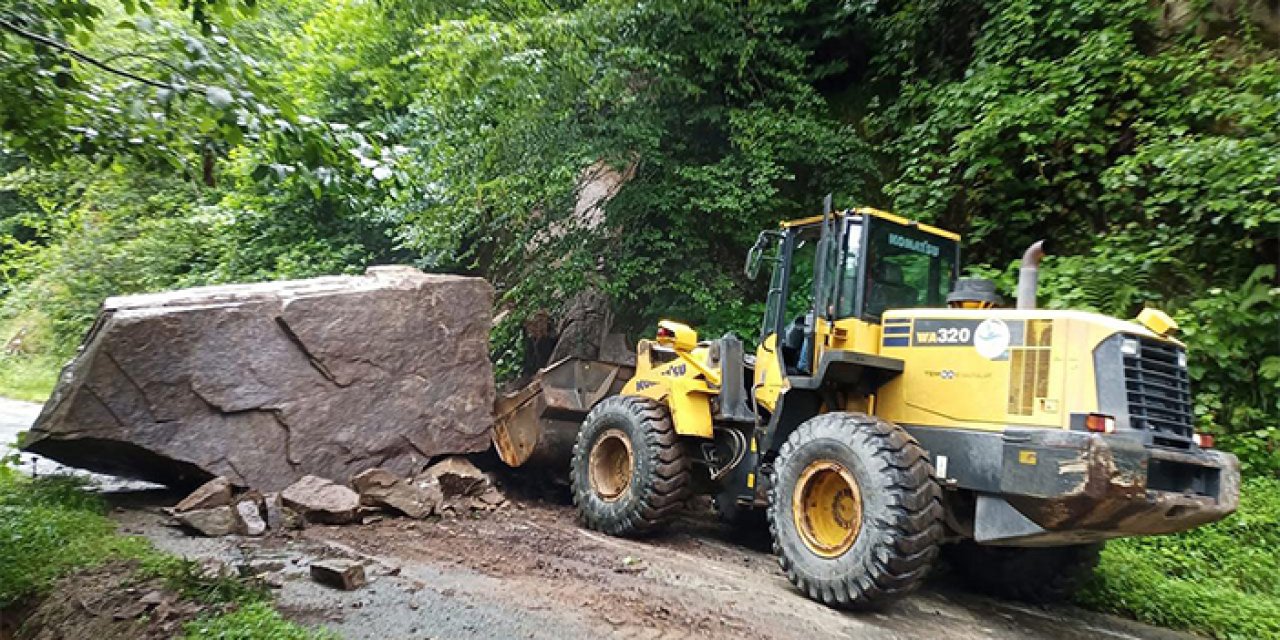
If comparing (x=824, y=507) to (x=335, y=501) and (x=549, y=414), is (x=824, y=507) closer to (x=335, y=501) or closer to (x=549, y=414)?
(x=549, y=414)

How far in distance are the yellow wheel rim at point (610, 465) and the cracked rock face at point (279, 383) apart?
4.61 feet

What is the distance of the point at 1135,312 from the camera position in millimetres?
7129

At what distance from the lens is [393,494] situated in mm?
6770

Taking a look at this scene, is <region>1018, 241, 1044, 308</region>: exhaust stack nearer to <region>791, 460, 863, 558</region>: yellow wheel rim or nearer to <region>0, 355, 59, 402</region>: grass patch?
<region>791, 460, 863, 558</region>: yellow wheel rim

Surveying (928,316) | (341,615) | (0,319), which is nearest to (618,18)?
(928,316)

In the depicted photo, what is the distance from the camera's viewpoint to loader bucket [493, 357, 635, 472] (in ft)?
26.3

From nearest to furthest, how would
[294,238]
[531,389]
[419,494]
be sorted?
1. [419,494]
2. [531,389]
3. [294,238]

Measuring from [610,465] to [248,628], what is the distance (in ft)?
13.1

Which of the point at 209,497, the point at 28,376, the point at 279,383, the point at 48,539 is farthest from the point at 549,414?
the point at 28,376

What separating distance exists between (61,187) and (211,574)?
18239mm

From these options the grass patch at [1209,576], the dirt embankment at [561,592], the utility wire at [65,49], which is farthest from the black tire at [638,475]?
the utility wire at [65,49]

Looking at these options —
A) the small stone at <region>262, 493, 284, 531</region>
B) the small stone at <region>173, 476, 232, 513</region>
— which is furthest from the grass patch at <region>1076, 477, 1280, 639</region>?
the small stone at <region>173, 476, 232, 513</region>

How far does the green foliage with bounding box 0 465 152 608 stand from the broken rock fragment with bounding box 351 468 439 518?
1792mm

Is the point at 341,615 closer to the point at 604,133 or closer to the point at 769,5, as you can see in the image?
the point at 604,133
